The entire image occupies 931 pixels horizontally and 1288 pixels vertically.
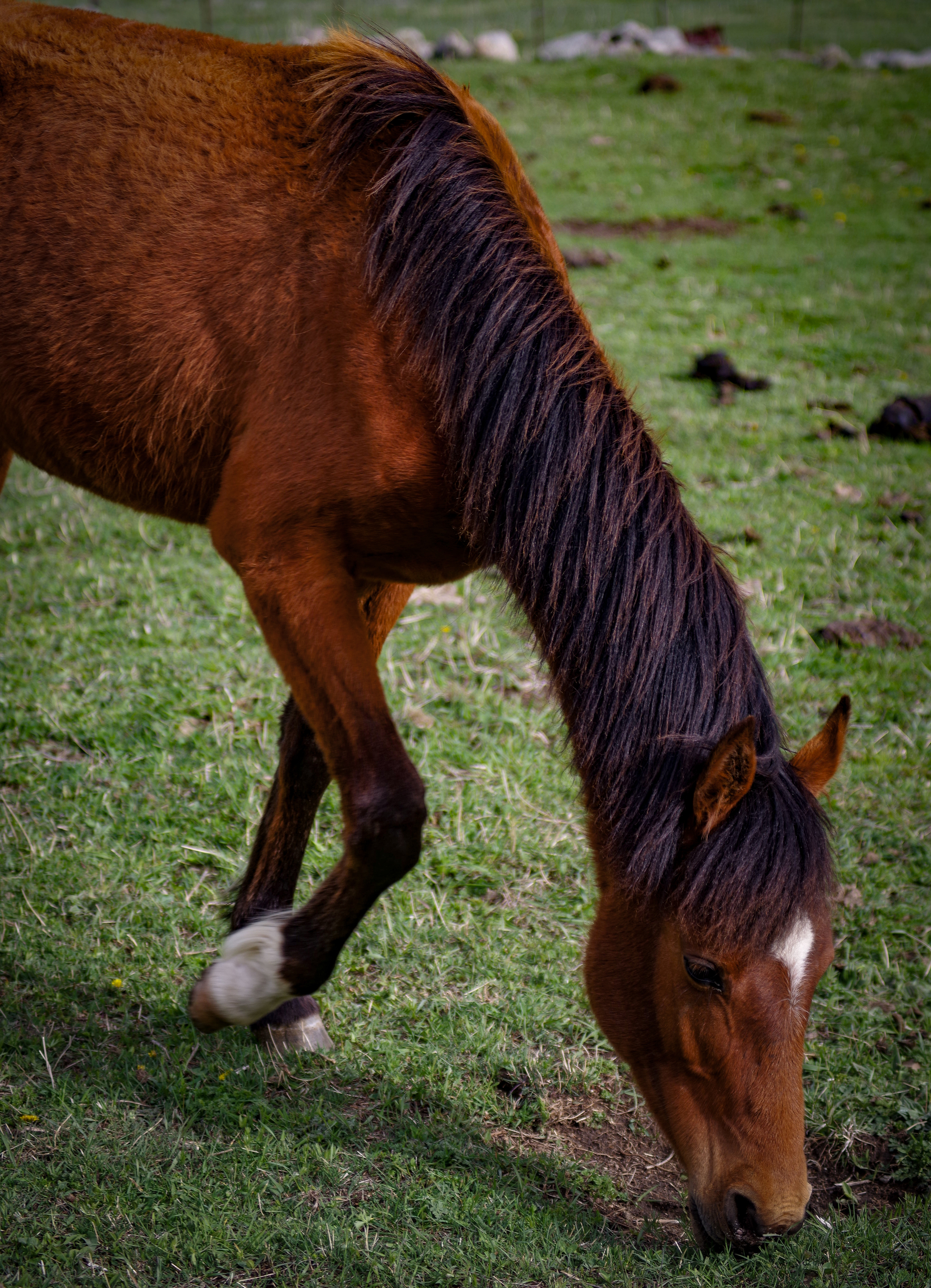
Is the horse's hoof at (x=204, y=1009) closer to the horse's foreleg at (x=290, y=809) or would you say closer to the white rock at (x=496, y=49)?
the horse's foreleg at (x=290, y=809)

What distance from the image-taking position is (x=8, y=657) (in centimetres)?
442

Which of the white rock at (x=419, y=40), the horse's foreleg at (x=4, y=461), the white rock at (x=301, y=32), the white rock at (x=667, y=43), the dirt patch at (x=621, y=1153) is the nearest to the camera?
the dirt patch at (x=621, y=1153)

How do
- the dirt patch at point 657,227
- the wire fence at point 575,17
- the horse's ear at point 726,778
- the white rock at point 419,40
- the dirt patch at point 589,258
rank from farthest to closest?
1. the wire fence at point 575,17
2. the white rock at point 419,40
3. the dirt patch at point 657,227
4. the dirt patch at point 589,258
5. the horse's ear at point 726,778

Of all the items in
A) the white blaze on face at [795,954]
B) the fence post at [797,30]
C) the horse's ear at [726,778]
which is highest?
the fence post at [797,30]

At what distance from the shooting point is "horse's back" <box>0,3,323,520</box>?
2.55 metres

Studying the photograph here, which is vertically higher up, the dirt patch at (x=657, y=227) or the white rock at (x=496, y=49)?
the white rock at (x=496, y=49)

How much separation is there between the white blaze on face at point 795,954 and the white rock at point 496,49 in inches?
691

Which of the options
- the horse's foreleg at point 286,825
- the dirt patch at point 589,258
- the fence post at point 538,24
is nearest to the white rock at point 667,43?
the fence post at point 538,24

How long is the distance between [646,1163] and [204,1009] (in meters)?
1.19

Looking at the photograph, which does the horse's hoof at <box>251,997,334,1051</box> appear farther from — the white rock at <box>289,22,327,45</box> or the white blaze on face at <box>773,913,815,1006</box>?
the white rock at <box>289,22,327,45</box>

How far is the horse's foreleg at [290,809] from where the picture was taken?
10.0 ft

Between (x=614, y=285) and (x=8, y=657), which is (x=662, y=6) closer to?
(x=614, y=285)

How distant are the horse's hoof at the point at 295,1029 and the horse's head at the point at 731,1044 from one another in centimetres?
101

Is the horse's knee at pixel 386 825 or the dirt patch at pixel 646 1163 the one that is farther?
the dirt patch at pixel 646 1163
